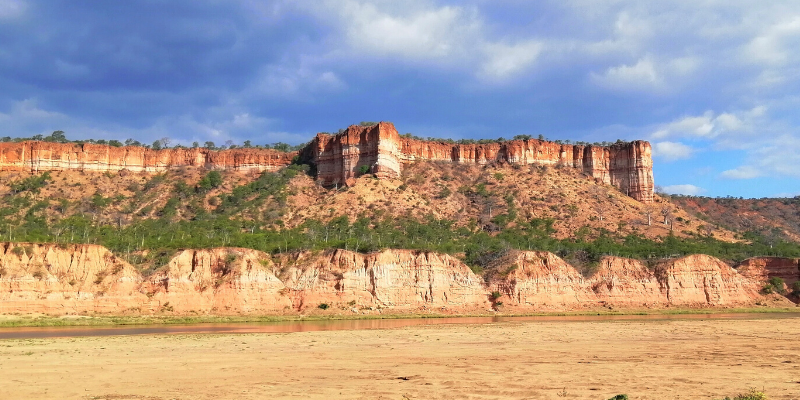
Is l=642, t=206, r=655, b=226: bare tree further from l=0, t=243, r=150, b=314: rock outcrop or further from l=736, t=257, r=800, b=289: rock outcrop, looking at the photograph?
l=0, t=243, r=150, b=314: rock outcrop

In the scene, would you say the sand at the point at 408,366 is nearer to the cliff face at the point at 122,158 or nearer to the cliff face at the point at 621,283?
the cliff face at the point at 621,283

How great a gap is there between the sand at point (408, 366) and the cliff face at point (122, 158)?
5881 cm

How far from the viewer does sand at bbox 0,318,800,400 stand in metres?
14.3

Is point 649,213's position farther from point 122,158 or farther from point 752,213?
point 122,158

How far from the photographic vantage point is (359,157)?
77250mm

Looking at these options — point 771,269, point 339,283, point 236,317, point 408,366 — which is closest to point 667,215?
point 771,269

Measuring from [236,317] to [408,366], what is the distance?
28.8 metres

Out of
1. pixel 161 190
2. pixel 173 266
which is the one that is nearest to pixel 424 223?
pixel 173 266

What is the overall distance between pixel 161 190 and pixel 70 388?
67.1 metres

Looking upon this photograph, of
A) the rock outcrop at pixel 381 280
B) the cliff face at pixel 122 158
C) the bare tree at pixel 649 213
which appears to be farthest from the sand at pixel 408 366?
the cliff face at pixel 122 158

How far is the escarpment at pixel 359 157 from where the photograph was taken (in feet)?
254

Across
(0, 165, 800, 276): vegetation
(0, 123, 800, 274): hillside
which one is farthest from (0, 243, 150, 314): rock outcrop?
(0, 123, 800, 274): hillside

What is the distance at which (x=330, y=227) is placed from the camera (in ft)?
208

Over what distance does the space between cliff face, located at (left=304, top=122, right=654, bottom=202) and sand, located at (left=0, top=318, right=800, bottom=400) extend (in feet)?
159
